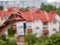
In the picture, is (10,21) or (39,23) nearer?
(10,21)

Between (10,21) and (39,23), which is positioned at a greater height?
(10,21)

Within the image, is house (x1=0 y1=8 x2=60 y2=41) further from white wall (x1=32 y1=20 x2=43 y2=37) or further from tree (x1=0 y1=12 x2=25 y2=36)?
tree (x1=0 y1=12 x2=25 y2=36)

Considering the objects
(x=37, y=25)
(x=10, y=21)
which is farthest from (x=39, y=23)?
(x=10, y=21)

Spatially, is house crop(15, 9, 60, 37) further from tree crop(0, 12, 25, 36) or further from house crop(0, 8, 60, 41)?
tree crop(0, 12, 25, 36)

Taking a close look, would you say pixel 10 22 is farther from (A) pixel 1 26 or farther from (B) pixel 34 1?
(B) pixel 34 1

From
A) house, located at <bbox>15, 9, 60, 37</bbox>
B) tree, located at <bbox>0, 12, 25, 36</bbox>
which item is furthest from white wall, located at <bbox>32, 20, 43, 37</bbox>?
tree, located at <bbox>0, 12, 25, 36</bbox>

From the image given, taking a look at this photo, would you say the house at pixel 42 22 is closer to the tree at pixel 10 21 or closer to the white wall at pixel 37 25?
the white wall at pixel 37 25

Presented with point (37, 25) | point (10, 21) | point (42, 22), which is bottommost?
point (37, 25)

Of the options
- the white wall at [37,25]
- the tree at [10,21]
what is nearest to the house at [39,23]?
the white wall at [37,25]

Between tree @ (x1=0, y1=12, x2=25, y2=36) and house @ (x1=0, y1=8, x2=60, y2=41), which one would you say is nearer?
tree @ (x1=0, y1=12, x2=25, y2=36)

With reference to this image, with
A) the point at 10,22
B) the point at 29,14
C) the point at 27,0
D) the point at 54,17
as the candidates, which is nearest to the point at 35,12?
the point at 29,14

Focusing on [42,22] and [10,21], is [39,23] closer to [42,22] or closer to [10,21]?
[42,22]

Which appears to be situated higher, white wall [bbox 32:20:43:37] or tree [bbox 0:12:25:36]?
tree [bbox 0:12:25:36]

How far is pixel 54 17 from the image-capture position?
7766mm
